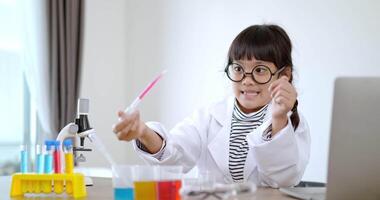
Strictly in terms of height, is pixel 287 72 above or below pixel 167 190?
above

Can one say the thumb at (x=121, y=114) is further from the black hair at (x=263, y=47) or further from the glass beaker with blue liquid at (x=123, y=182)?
the black hair at (x=263, y=47)

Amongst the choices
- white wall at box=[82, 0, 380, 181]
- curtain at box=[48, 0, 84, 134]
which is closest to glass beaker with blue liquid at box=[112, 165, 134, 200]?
white wall at box=[82, 0, 380, 181]

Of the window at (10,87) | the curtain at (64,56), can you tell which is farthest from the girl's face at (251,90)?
the window at (10,87)

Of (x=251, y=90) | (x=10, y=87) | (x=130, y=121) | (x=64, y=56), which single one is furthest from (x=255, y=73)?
(x=10, y=87)

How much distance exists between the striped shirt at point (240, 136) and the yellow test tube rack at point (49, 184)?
0.60 m

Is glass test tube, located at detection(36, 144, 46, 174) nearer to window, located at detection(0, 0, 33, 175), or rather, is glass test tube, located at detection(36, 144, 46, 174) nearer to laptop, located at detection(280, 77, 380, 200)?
laptop, located at detection(280, 77, 380, 200)

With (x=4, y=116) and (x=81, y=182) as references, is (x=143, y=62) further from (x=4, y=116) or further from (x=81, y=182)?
(x=81, y=182)

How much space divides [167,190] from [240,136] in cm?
83

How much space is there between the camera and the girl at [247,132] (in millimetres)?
1547

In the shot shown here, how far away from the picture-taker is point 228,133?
1.86 m

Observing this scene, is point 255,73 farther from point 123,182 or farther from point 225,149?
point 123,182

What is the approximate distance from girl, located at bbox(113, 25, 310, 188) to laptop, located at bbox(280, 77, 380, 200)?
41cm

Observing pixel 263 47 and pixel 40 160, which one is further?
pixel 263 47

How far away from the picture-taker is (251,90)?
5.96ft
